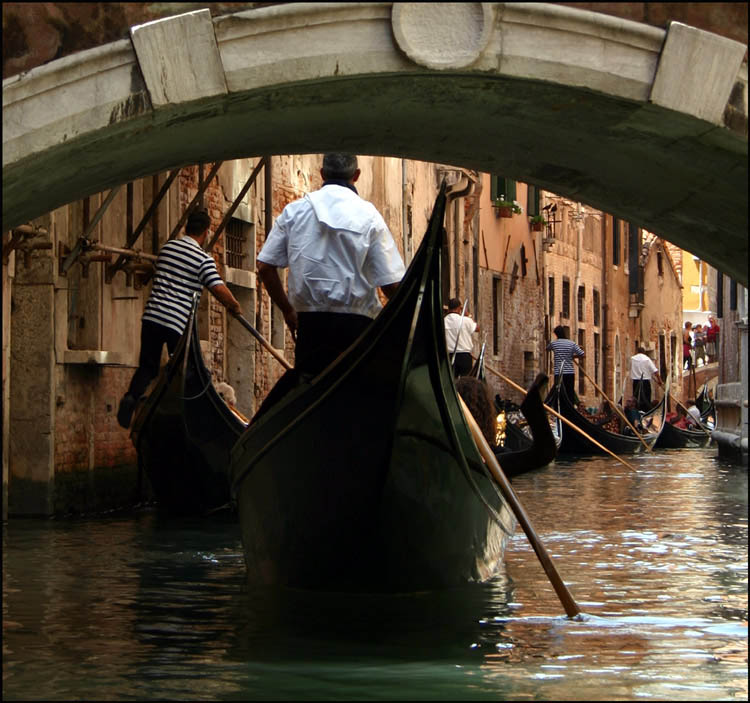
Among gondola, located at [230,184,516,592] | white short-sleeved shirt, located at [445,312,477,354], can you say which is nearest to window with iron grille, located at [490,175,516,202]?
white short-sleeved shirt, located at [445,312,477,354]

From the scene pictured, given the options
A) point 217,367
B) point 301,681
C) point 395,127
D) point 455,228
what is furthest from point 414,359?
point 455,228

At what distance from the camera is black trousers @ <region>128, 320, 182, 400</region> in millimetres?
7242

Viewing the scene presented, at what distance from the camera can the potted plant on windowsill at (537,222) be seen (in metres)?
21.2

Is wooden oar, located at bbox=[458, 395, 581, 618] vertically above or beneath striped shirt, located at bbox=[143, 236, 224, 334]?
beneath

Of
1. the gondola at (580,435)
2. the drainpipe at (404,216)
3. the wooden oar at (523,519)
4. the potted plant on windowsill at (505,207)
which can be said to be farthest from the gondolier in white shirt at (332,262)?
the potted plant on windowsill at (505,207)

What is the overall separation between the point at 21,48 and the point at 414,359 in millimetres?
1413

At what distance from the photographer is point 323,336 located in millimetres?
4559

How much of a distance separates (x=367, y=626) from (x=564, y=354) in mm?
9687

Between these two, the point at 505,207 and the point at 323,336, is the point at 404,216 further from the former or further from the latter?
the point at 323,336

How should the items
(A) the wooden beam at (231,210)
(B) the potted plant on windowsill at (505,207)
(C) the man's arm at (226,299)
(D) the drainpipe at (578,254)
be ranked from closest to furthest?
(C) the man's arm at (226,299), (A) the wooden beam at (231,210), (B) the potted plant on windowsill at (505,207), (D) the drainpipe at (578,254)

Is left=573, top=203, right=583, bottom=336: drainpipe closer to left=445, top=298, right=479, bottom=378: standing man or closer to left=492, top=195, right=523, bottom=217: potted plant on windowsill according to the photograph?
left=492, top=195, right=523, bottom=217: potted plant on windowsill

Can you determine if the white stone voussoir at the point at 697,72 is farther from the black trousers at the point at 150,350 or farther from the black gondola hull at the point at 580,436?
the black gondola hull at the point at 580,436

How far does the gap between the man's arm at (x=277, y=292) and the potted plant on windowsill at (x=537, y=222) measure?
16617 mm

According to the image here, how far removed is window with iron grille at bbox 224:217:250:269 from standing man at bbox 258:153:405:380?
5.23m
